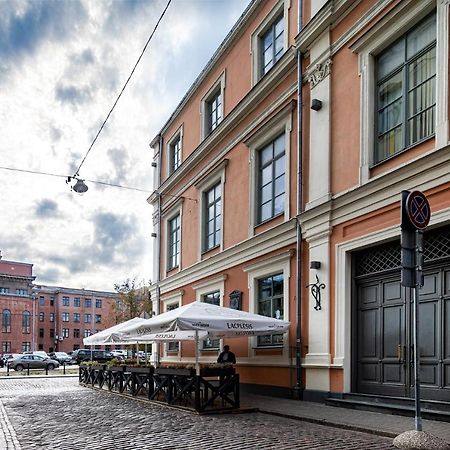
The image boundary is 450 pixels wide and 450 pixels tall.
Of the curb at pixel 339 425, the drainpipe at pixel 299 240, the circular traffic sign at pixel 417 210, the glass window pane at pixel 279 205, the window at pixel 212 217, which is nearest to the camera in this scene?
the circular traffic sign at pixel 417 210

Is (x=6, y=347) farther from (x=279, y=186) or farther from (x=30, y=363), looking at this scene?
(x=279, y=186)

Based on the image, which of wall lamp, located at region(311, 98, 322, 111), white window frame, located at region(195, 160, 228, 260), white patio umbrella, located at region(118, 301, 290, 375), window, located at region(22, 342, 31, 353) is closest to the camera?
white patio umbrella, located at region(118, 301, 290, 375)

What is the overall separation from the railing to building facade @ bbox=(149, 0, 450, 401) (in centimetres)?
199

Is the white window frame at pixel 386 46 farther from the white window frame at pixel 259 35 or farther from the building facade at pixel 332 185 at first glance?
the white window frame at pixel 259 35

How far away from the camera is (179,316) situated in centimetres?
1271

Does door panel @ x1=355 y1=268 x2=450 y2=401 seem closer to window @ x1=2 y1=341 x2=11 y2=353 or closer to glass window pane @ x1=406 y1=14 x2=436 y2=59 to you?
glass window pane @ x1=406 y1=14 x2=436 y2=59

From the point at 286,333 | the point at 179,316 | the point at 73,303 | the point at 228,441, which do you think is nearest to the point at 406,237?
the point at 228,441

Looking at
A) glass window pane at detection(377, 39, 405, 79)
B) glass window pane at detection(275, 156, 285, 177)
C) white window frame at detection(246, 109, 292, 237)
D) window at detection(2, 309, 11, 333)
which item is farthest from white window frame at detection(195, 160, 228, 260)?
window at detection(2, 309, 11, 333)

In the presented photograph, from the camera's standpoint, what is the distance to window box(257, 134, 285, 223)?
16.4 metres

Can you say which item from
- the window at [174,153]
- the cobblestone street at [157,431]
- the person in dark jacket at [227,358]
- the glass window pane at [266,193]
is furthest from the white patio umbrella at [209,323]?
the window at [174,153]

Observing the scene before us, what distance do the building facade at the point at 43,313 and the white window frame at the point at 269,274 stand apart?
84.4 metres

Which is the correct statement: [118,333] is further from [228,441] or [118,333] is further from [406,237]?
[406,237]

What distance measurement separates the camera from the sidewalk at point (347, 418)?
9.02 meters

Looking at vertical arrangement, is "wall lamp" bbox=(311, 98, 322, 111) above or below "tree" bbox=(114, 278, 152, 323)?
above
